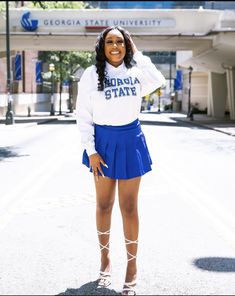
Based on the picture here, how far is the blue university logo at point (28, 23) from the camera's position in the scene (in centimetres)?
3421

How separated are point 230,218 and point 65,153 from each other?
9.20 metres

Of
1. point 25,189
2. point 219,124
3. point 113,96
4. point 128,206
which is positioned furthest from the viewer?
point 219,124

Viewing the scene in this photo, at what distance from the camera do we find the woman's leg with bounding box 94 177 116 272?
4094 millimetres

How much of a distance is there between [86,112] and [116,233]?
92.7 inches

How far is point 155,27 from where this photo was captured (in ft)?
113

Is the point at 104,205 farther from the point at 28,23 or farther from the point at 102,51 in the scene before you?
the point at 28,23

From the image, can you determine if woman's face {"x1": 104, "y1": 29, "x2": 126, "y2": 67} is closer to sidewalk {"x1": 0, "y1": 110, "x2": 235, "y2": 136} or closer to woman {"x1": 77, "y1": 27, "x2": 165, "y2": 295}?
woman {"x1": 77, "y1": 27, "x2": 165, "y2": 295}

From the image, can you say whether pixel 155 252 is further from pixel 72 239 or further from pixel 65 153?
→ pixel 65 153

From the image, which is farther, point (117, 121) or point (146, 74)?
point (146, 74)

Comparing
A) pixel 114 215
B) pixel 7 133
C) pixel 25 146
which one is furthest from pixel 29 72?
pixel 114 215

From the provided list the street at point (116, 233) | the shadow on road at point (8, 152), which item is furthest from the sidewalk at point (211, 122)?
the street at point (116, 233)

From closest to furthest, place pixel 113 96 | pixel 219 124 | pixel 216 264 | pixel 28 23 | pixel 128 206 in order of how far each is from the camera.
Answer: pixel 113 96 → pixel 128 206 → pixel 216 264 → pixel 219 124 → pixel 28 23

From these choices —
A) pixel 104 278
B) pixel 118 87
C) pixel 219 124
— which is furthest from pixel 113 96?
pixel 219 124

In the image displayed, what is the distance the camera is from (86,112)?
13.4 ft
